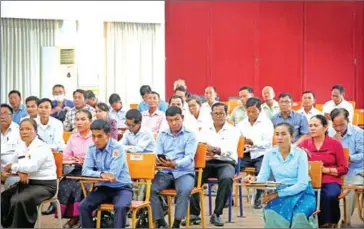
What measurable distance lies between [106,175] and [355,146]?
8.35 feet

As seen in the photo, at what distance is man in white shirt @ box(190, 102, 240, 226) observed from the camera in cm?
675

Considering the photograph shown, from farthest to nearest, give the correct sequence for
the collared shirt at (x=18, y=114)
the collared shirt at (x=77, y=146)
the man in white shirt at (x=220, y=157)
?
the collared shirt at (x=18, y=114) → the man in white shirt at (x=220, y=157) → the collared shirt at (x=77, y=146)

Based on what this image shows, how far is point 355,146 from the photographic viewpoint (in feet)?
21.7

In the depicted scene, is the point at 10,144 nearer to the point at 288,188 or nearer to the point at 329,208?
the point at 288,188

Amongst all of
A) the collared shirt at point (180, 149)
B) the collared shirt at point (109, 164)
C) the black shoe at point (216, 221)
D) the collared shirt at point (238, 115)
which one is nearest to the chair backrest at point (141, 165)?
the collared shirt at point (109, 164)

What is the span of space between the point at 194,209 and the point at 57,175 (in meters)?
1.54

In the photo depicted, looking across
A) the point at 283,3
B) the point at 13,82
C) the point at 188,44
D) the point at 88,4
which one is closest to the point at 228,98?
the point at 188,44

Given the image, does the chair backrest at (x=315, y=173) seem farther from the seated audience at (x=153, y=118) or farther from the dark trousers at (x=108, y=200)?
the seated audience at (x=153, y=118)

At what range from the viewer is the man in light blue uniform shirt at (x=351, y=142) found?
21.4 ft

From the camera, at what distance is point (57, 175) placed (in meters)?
5.95

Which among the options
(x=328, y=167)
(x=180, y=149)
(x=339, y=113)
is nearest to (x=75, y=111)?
(x=180, y=149)

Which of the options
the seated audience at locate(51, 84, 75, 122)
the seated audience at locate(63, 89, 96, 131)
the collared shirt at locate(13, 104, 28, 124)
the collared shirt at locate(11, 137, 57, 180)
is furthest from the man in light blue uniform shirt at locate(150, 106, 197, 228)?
the seated audience at locate(51, 84, 75, 122)

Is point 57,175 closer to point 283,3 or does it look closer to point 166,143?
point 166,143

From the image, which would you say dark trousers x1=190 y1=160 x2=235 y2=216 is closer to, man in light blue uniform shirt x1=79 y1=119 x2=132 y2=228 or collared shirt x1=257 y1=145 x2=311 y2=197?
man in light blue uniform shirt x1=79 y1=119 x2=132 y2=228
